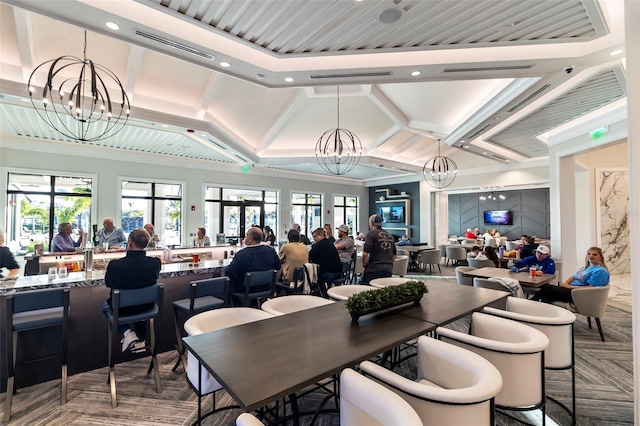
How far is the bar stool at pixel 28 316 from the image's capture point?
228cm

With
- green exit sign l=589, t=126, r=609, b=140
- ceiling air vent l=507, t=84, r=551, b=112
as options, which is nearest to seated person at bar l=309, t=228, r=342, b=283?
ceiling air vent l=507, t=84, r=551, b=112

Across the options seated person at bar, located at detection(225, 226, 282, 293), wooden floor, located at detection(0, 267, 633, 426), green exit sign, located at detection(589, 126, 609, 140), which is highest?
green exit sign, located at detection(589, 126, 609, 140)

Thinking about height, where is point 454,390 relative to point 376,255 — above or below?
below

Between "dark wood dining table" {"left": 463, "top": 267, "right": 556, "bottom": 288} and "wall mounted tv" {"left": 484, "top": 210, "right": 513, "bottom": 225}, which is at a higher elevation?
"wall mounted tv" {"left": 484, "top": 210, "right": 513, "bottom": 225}

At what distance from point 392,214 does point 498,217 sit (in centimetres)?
400

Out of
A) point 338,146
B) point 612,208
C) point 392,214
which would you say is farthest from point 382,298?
point 392,214

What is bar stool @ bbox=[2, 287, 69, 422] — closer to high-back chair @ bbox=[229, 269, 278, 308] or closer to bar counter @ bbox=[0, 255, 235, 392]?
bar counter @ bbox=[0, 255, 235, 392]

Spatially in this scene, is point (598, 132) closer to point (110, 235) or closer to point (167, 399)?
point (167, 399)

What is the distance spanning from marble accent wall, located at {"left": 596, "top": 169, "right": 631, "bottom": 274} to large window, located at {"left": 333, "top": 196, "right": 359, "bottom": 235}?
330 inches

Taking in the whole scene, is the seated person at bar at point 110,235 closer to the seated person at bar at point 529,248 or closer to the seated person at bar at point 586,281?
the seated person at bar at point 586,281

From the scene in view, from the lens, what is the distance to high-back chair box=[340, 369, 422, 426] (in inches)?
43.9

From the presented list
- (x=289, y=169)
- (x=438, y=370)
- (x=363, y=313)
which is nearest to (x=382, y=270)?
(x=363, y=313)

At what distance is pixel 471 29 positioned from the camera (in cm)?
282

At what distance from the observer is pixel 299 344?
5.61 feet
